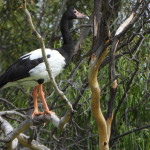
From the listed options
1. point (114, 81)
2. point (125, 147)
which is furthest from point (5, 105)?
point (114, 81)

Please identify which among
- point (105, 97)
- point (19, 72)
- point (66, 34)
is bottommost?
point (105, 97)

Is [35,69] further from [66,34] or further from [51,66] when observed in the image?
[66,34]

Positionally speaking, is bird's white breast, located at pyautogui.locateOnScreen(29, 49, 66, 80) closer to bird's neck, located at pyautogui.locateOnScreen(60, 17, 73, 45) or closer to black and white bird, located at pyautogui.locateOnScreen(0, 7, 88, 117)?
black and white bird, located at pyautogui.locateOnScreen(0, 7, 88, 117)

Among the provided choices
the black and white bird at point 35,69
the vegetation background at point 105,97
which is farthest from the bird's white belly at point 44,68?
the vegetation background at point 105,97

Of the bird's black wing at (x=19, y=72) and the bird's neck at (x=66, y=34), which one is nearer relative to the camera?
the bird's black wing at (x=19, y=72)

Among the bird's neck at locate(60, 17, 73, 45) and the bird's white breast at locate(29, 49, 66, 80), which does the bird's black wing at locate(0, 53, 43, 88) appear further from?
the bird's neck at locate(60, 17, 73, 45)

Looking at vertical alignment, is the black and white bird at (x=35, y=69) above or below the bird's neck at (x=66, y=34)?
below

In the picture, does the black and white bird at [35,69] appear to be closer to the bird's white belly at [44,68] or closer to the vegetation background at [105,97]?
the bird's white belly at [44,68]

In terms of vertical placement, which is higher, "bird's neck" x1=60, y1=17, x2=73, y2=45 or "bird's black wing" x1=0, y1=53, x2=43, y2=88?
"bird's neck" x1=60, y1=17, x2=73, y2=45

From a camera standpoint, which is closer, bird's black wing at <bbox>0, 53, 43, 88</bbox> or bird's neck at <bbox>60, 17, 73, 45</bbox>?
bird's black wing at <bbox>0, 53, 43, 88</bbox>

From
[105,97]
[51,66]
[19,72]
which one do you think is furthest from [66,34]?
[105,97]

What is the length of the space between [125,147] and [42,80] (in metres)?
1.90

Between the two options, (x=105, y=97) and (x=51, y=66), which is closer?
(x=51, y=66)

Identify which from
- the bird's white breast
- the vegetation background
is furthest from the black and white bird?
the vegetation background
